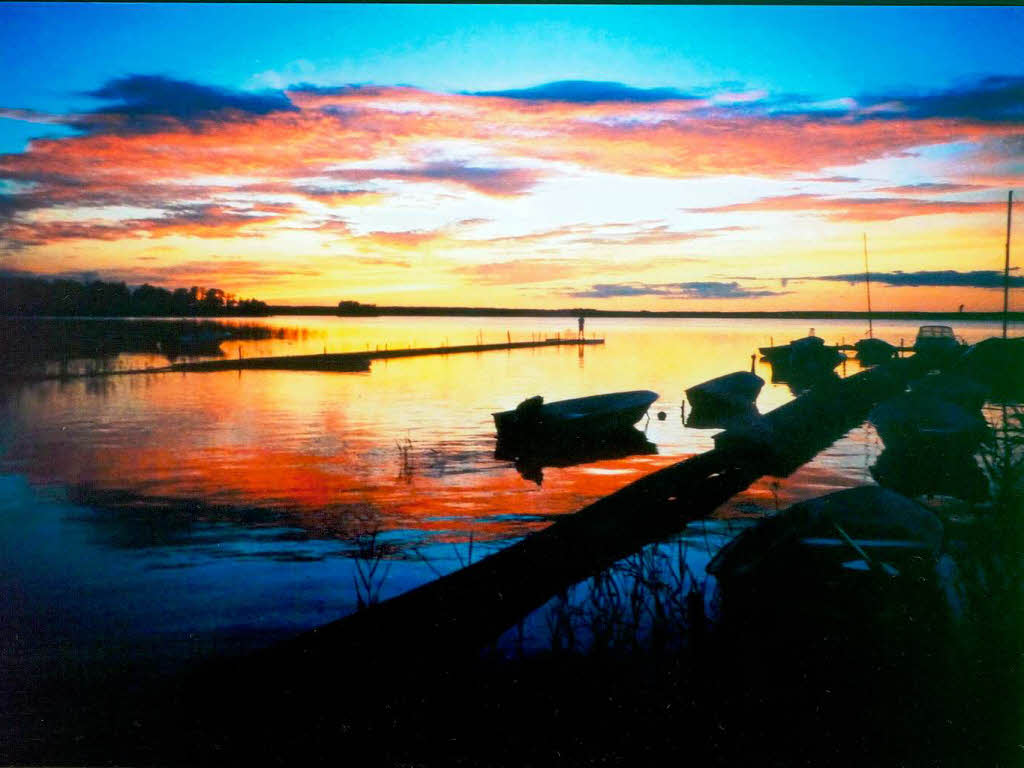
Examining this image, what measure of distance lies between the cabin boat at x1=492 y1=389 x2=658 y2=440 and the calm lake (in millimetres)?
960

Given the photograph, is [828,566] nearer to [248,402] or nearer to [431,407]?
[431,407]

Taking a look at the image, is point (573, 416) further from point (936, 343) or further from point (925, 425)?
point (936, 343)

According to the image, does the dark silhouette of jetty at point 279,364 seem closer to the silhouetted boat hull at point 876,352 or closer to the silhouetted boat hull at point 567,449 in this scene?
the silhouetted boat hull at point 567,449

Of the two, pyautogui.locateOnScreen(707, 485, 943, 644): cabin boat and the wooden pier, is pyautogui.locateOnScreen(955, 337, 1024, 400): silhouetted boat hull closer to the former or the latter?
pyautogui.locateOnScreen(707, 485, 943, 644): cabin boat

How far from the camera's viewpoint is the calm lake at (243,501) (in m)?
9.66

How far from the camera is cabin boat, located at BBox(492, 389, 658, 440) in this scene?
23672mm

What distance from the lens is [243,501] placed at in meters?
15.8

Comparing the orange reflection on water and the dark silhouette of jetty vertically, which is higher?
the dark silhouette of jetty

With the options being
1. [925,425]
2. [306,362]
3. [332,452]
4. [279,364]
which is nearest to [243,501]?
[332,452]

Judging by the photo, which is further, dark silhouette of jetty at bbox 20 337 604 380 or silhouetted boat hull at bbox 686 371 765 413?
dark silhouette of jetty at bbox 20 337 604 380

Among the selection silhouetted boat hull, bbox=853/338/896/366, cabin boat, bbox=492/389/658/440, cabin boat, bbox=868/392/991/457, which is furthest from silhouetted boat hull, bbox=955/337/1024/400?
silhouetted boat hull, bbox=853/338/896/366

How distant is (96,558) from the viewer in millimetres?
11961

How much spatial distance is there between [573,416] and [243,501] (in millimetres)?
11789

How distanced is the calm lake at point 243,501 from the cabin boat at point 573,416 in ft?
3.15
